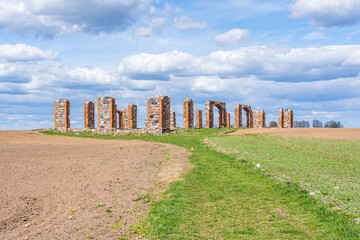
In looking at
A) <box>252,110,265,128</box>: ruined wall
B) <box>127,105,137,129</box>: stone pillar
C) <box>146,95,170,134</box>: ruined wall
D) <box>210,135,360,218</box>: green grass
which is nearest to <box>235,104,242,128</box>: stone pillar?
<box>252,110,265,128</box>: ruined wall

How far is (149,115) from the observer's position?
34.0m

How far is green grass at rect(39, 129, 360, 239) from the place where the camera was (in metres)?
6.56

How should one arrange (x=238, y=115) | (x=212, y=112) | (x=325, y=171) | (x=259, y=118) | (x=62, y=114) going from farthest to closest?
(x=259, y=118) < (x=238, y=115) < (x=212, y=112) < (x=62, y=114) < (x=325, y=171)

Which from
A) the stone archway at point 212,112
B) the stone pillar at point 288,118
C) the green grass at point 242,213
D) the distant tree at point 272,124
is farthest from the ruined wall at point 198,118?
the green grass at point 242,213

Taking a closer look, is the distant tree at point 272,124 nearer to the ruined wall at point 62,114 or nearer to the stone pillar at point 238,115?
the stone pillar at point 238,115

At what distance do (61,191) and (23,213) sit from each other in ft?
6.04

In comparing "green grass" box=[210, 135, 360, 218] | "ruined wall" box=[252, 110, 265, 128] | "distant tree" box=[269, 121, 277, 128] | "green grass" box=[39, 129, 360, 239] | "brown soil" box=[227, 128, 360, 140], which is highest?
"ruined wall" box=[252, 110, 265, 128]

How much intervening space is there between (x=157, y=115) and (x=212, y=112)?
13867 millimetres

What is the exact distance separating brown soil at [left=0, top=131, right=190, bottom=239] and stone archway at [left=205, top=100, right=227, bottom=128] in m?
27.1

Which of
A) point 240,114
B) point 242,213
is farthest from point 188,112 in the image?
point 242,213

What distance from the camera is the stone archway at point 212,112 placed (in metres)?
44.6

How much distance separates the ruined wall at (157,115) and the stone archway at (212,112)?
11760 mm

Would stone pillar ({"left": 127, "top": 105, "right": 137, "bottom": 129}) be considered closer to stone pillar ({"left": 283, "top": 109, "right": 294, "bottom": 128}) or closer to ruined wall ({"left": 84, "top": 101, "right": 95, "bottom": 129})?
ruined wall ({"left": 84, "top": 101, "right": 95, "bottom": 129})

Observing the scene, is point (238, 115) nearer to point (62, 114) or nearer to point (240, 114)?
point (240, 114)
